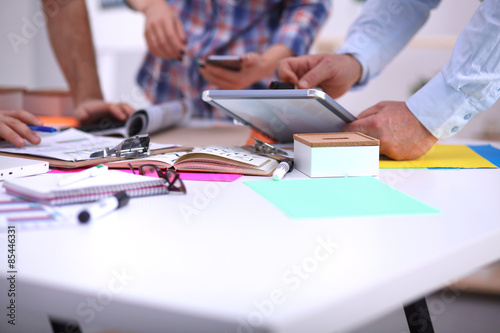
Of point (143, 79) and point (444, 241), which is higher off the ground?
point (444, 241)

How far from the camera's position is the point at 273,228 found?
1.70 feet

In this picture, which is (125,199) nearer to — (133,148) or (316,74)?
(133,148)

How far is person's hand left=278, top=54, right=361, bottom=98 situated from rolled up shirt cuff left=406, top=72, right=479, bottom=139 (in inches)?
9.1

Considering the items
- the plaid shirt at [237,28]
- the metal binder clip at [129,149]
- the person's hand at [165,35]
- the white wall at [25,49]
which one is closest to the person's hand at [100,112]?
the person's hand at [165,35]

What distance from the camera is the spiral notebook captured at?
0.58 m

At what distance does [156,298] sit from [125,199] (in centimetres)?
26

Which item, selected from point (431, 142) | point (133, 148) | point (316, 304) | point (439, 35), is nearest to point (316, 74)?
point (431, 142)

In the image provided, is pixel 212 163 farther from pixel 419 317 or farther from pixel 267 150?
pixel 419 317

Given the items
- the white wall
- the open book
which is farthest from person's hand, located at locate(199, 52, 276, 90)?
the white wall

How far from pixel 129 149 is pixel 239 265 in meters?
0.51

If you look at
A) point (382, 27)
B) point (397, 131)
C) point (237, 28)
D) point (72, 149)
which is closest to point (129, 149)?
point (72, 149)

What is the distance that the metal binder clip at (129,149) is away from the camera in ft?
2.79

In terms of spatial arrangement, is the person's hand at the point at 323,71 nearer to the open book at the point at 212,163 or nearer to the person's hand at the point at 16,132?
the open book at the point at 212,163

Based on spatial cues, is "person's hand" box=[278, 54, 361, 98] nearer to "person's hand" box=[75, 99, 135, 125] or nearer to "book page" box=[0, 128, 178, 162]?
"book page" box=[0, 128, 178, 162]
